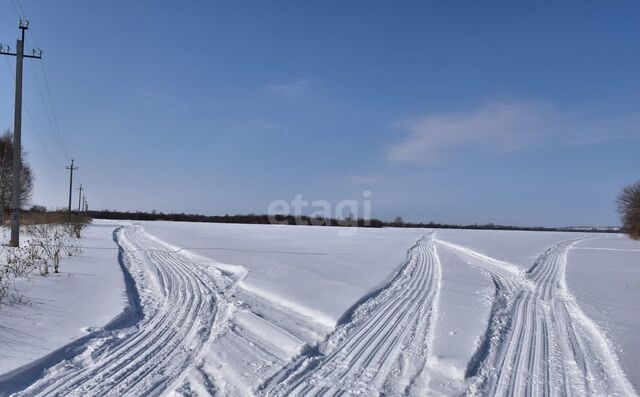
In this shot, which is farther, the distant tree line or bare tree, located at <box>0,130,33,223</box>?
the distant tree line

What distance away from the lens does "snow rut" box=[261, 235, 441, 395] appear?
412 centimetres

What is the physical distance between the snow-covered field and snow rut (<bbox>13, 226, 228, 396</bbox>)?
19mm

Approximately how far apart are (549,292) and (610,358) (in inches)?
199

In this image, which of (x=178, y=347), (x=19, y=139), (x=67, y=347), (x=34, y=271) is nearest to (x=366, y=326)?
(x=178, y=347)

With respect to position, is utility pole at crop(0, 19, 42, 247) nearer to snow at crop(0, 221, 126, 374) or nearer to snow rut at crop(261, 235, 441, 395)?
snow at crop(0, 221, 126, 374)

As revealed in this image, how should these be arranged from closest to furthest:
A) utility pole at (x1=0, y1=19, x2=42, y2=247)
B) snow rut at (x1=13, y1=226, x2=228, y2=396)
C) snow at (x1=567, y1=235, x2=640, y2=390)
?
snow rut at (x1=13, y1=226, x2=228, y2=396) < snow at (x1=567, y1=235, x2=640, y2=390) < utility pole at (x1=0, y1=19, x2=42, y2=247)

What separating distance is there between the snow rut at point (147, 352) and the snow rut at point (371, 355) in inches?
44.4

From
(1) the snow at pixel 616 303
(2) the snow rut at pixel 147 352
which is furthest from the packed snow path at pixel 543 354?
(2) the snow rut at pixel 147 352

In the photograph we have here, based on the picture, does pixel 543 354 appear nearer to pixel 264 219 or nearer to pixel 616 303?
pixel 616 303

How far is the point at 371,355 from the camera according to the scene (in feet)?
16.7

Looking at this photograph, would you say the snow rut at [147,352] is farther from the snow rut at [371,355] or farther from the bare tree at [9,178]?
the bare tree at [9,178]

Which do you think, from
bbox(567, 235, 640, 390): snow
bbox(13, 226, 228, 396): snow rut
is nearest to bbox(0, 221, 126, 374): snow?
bbox(13, 226, 228, 396): snow rut

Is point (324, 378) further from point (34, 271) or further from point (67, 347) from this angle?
point (34, 271)

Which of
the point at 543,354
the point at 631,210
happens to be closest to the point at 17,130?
the point at 543,354
